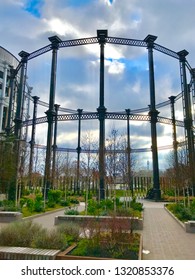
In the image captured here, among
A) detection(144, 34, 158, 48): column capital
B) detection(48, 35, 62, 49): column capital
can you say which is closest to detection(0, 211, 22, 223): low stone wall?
detection(48, 35, 62, 49): column capital

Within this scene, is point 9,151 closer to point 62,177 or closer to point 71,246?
point 62,177

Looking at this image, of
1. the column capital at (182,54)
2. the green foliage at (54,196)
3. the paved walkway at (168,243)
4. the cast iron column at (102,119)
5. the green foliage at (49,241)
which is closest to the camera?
the green foliage at (49,241)

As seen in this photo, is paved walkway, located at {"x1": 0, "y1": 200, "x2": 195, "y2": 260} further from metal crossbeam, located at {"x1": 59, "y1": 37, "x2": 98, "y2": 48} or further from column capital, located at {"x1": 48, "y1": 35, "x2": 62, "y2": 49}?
column capital, located at {"x1": 48, "y1": 35, "x2": 62, "y2": 49}

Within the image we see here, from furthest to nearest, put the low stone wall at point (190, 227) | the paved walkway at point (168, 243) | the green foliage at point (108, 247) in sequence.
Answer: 1. the low stone wall at point (190, 227)
2. the paved walkway at point (168, 243)
3. the green foliage at point (108, 247)

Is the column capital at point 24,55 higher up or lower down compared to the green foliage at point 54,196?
higher up

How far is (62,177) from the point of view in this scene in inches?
1164

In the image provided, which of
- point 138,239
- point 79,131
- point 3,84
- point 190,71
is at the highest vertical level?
point 3,84

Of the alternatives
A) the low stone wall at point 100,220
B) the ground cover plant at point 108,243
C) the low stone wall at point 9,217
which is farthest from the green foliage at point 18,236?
the low stone wall at point 9,217

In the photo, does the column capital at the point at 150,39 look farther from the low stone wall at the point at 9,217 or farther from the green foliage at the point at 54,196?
the low stone wall at the point at 9,217

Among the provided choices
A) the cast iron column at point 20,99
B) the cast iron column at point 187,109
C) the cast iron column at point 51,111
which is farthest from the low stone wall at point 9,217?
the cast iron column at point 187,109

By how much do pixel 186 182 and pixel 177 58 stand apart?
52.0ft

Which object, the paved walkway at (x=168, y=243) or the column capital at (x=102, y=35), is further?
the column capital at (x=102, y=35)

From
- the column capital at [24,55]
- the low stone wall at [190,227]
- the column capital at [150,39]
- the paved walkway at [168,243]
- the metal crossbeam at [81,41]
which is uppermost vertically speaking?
the column capital at [150,39]
